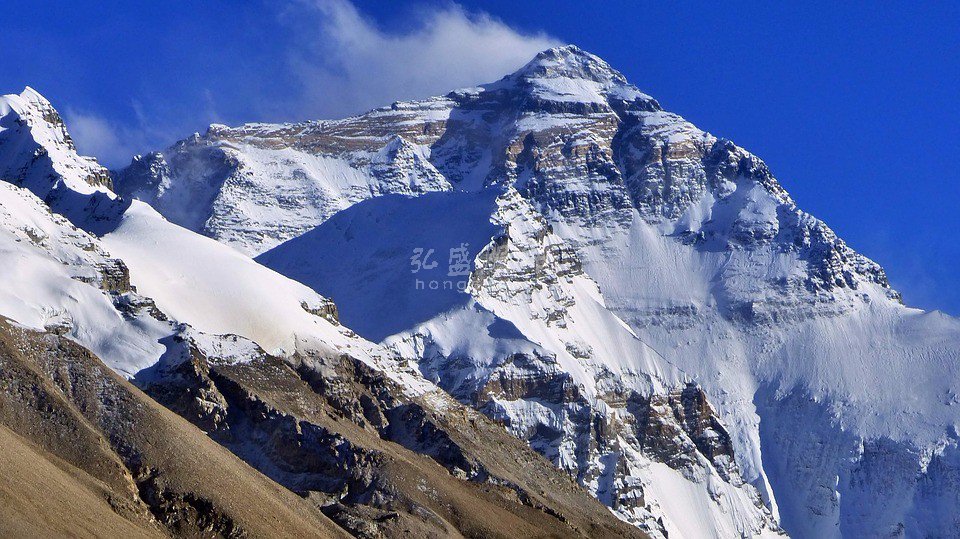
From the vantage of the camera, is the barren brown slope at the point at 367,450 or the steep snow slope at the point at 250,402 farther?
the barren brown slope at the point at 367,450

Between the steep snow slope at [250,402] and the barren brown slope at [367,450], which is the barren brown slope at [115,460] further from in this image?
the barren brown slope at [367,450]

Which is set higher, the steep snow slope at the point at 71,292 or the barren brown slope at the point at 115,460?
the steep snow slope at the point at 71,292

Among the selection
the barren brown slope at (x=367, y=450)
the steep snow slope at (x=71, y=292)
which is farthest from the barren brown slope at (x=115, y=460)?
the steep snow slope at (x=71, y=292)

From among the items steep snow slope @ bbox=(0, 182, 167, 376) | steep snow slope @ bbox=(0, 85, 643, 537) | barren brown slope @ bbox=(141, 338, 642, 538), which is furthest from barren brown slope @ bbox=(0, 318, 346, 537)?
steep snow slope @ bbox=(0, 182, 167, 376)

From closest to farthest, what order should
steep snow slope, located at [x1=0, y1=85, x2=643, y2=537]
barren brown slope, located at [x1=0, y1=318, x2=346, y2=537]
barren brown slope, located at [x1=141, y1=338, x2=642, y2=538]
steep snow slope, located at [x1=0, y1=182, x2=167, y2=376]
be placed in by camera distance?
barren brown slope, located at [x1=0, y1=318, x2=346, y2=537] < steep snow slope, located at [x1=0, y1=85, x2=643, y2=537] < barren brown slope, located at [x1=141, y1=338, x2=642, y2=538] < steep snow slope, located at [x1=0, y1=182, x2=167, y2=376]

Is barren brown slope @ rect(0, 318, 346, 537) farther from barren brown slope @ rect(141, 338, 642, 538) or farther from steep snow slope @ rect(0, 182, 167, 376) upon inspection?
steep snow slope @ rect(0, 182, 167, 376)

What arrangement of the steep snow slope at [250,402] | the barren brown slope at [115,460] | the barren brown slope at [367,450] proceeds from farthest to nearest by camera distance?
1. the barren brown slope at [367,450]
2. the steep snow slope at [250,402]
3. the barren brown slope at [115,460]

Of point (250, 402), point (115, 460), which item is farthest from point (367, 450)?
point (115, 460)

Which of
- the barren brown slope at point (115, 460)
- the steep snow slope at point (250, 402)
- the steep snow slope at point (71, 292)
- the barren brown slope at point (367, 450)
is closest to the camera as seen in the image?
the barren brown slope at point (115, 460)

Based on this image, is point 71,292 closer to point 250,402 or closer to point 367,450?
point 250,402

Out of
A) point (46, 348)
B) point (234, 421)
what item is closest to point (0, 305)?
point (46, 348)
